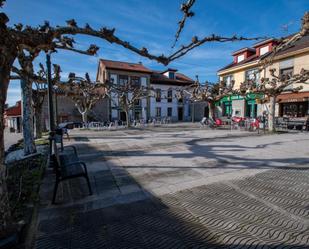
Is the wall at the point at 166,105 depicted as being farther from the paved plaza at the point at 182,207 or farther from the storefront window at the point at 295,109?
the paved plaza at the point at 182,207

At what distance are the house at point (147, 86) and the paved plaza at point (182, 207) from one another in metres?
22.4

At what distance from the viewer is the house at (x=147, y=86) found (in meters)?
28.4

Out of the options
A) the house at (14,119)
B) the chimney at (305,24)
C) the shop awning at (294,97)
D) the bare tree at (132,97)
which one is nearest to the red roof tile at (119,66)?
the bare tree at (132,97)

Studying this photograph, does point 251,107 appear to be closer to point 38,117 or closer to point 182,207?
point 38,117

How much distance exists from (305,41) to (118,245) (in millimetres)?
22945

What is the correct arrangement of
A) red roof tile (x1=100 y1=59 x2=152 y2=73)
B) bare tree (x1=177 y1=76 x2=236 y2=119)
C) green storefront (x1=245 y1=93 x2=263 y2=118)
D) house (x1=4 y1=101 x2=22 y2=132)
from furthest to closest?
1. red roof tile (x1=100 y1=59 x2=152 y2=73)
2. house (x1=4 y1=101 x2=22 y2=132)
3. green storefront (x1=245 y1=93 x2=263 y2=118)
4. bare tree (x1=177 y1=76 x2=236 y2=119)

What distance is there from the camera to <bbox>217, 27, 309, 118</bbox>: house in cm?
1758

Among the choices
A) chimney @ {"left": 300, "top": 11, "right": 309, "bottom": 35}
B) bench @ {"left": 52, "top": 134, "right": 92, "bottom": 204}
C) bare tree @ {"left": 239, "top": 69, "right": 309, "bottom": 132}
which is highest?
chimney @ {"left": 300, "top": 11, "right": 309, "bottom": 35}

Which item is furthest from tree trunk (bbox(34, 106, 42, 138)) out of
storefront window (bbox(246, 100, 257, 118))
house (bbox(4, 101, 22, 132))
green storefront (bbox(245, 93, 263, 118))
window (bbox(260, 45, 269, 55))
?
window (bbox(260, 45, 269, 55))

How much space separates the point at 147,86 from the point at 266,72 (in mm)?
15102

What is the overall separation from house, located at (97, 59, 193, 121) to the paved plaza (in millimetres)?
22388

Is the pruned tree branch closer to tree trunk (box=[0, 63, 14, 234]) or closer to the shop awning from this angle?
Result: tree trunk (box=[0, 63, 14, 234])

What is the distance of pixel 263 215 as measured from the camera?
3.08 metres

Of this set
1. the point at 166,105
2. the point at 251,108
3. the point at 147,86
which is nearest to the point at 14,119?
the point at 147,86
